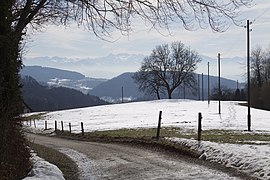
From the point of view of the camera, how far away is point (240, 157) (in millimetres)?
12398

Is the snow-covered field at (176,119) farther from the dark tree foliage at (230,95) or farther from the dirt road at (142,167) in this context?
the dark tree foliage at (230,95)

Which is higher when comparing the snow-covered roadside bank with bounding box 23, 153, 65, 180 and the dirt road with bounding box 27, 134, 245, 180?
the snow-covered roadside bank with bounding box 23, 153, 65, 180

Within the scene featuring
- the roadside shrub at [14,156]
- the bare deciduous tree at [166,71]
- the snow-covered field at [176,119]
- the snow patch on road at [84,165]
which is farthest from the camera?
the bare deciduous tree at [166,71]

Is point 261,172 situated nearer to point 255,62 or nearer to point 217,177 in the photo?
point 217,177

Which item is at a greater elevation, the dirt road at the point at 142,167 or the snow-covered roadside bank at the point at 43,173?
the snow-covered roadside bank at the point at 43,173

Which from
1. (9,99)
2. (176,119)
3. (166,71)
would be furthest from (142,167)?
(166,71)

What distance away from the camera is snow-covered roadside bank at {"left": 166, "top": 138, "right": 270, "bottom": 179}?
35.7ft

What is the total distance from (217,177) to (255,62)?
11402 cm

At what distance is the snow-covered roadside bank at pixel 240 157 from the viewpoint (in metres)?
10.9

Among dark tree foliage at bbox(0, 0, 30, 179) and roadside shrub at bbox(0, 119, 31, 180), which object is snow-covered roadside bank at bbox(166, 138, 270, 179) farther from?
dark tree foliage at bbox(0, 0, 30, 179)

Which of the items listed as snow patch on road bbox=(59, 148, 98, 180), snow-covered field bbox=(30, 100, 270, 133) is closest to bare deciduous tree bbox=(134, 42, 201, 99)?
snow-covered field bbox=(30, 100, 270, 133)

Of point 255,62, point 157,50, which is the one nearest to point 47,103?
point 157,50

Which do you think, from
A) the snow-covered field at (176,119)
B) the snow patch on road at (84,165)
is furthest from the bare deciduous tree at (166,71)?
the snow patch on road at (84,165)

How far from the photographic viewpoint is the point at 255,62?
12012cm
